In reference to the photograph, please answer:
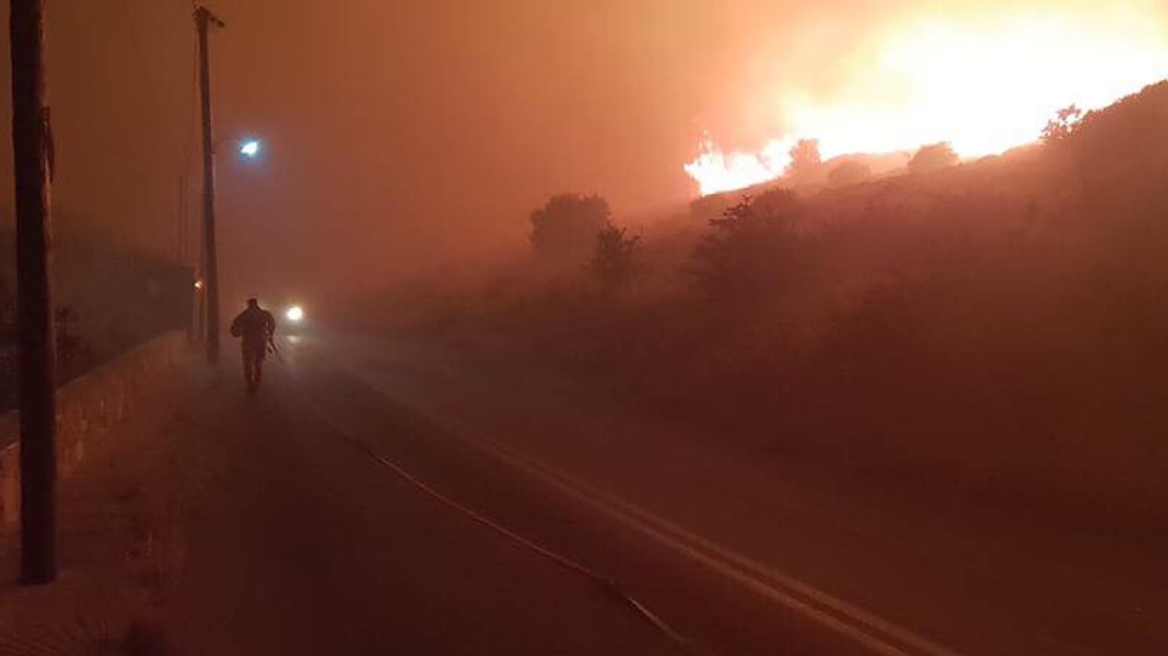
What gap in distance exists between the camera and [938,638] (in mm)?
6637

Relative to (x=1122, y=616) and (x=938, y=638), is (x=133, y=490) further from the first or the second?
(x=1122, y=616)

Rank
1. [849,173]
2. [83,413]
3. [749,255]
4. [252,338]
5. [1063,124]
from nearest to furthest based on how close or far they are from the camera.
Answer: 1. [83,413]
2. [252,338]
3. [749,255]
4. [1063,124]
5. [849,173]

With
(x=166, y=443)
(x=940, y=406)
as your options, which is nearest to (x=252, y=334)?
(x=166, y=443)

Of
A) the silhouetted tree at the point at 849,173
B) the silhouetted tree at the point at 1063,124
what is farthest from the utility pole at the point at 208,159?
the silhouetted tree at the point at 849,173

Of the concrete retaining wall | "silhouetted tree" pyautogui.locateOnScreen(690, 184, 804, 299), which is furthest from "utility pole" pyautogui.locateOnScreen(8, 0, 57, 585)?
"silhouetted tree" pyautogui.locateOnScreen(690, 184, 804, 299)

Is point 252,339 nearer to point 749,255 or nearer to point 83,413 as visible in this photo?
point 83,413

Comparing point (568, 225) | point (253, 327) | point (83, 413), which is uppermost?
point (568, 225)

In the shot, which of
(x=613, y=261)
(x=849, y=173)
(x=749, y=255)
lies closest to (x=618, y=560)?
(x=749, y=255)

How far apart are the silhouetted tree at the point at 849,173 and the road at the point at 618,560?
38.5m

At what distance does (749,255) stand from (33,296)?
1816 centimetres

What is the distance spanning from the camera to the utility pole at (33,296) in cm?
796

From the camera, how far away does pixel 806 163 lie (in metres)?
64.4

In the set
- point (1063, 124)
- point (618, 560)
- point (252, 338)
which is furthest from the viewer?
point (1063, 124)

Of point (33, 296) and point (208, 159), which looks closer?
point (33, 296)
